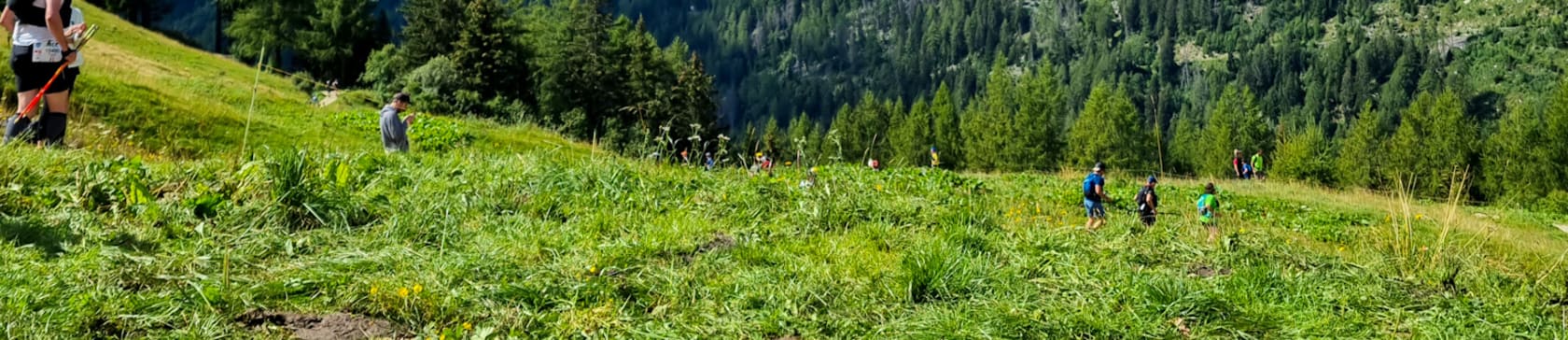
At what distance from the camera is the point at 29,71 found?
8336mm

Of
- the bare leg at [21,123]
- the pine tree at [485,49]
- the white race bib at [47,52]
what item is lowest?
the pine tree at [485,49]

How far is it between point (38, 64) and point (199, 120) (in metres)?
8.44

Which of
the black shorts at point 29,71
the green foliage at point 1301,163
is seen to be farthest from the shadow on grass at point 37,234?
the green foliage at point 1301,163

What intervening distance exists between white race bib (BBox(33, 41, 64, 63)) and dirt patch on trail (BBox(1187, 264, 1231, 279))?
9148 mm

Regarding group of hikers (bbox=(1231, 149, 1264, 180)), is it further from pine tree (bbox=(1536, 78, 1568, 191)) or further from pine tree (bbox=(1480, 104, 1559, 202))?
pine tree (bbox=(1536, 78, 1568, 191))

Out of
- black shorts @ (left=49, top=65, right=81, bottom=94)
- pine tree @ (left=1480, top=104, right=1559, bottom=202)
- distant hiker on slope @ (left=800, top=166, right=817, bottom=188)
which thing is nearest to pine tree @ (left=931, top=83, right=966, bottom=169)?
pine tree @ (left=1480, top=104, right=1559, bottom=202)

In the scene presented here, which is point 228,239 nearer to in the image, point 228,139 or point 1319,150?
point 228,139

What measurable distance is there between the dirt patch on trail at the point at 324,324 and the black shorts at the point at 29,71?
5.81 m

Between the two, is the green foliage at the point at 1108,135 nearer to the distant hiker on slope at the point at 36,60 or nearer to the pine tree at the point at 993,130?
the pine tree at the point at 993,130

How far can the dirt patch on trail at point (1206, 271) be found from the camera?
588 cm

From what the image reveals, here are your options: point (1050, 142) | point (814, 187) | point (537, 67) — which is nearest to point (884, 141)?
point (1050, 142)

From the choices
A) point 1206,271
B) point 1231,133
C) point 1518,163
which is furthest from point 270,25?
point 1518,163

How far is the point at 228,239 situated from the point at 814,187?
13.1 ft

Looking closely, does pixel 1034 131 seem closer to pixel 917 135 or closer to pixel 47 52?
pixel 917 135
